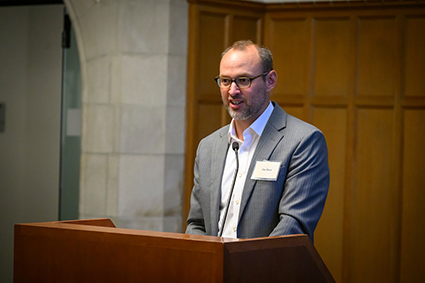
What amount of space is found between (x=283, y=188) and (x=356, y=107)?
212 centimetres

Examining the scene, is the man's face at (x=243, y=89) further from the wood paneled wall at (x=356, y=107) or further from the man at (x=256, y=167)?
the wood paneled wall at (x=356, y=107)

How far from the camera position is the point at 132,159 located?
342cm

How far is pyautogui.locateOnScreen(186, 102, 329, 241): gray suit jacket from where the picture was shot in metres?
1.71

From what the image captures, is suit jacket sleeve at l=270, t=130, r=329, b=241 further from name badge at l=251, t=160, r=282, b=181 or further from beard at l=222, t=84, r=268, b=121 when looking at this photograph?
beard at l=222, t=84, r=268, b=121

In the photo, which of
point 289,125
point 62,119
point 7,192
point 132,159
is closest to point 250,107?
point 289,125

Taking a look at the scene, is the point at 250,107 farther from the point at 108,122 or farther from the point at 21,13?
the point at 21,13

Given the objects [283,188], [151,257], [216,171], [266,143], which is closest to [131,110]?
[216,171]

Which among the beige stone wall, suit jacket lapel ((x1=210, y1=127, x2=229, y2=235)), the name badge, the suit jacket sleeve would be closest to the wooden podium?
the suit jacket sleeve

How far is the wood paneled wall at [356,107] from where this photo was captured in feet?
11.6

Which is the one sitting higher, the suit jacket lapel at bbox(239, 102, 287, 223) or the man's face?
the man's face

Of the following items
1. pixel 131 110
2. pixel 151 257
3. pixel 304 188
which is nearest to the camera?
pixel 151 257

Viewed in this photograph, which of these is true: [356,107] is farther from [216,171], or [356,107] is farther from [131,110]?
[216,171]

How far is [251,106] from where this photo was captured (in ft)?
6.24

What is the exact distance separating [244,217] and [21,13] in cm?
314
